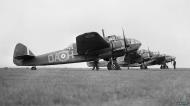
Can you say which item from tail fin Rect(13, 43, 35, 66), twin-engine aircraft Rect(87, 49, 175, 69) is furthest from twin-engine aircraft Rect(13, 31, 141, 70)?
twin-engine aircraft Rect(87, 49, 175, 69)

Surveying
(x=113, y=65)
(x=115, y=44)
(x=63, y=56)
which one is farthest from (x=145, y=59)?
(x=63, y=56)

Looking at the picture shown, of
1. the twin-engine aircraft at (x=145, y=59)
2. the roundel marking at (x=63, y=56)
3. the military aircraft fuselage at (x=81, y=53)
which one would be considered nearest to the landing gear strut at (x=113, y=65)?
the military aircraft fuselage at (x=81, y=53)

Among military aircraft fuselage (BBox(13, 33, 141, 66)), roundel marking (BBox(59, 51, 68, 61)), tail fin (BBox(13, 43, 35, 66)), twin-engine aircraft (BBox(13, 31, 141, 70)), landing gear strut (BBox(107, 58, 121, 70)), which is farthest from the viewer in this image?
tail fin (BBox(13, 43, 35, 66))

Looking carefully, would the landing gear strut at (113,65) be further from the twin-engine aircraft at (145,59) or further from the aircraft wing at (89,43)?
the twin-engine aircraft at (145,59)

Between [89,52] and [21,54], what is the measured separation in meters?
6.88

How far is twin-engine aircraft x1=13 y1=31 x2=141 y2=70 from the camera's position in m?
21.3

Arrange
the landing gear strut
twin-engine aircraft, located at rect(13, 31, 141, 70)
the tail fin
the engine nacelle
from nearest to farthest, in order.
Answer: twin-engine aircraft, located at rect(13, 31, 141, 70) < the landing gear strut < the engine nacelle < the tail fin

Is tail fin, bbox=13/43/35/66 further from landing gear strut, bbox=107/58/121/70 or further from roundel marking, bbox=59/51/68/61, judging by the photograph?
landing gear strut, bbox=107/58/121/70

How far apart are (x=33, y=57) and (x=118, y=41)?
7861mm

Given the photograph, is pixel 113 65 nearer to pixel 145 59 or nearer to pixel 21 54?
pixel 21 54

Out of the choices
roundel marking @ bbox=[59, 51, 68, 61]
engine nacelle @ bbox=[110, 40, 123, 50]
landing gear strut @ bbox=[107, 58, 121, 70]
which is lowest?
landing gear strut @ bbox=[107, 58, 121, 70]

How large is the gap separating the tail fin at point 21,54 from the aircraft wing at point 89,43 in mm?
5150

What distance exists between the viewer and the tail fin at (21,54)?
24.3 m

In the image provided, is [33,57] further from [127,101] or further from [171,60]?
[171,60]
